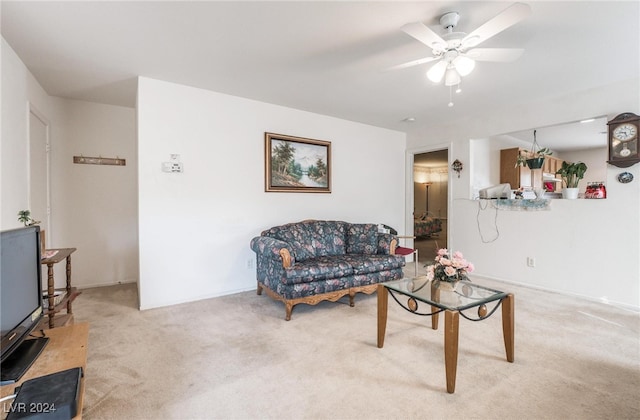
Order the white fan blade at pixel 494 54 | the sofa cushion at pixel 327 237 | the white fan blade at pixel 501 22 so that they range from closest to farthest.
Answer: the white fan blade at pixel 501 22 < the white fan blade at pixel 494 54 < the sofa cushion at pixel 327 237

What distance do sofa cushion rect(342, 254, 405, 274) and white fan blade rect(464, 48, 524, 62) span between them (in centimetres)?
217

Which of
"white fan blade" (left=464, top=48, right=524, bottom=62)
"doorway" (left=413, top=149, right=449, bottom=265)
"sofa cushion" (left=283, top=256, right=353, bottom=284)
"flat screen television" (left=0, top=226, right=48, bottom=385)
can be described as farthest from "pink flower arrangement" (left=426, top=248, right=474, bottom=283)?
"doorway" (left=413, top=149, right=449, bottom=265)

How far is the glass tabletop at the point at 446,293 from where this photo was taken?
6.36 ft

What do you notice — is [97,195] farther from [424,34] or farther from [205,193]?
[424,34]

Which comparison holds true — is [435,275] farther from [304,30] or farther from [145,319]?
[145,319]

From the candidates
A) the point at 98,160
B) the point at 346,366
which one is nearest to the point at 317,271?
the point at 346,366

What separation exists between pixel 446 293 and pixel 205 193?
9.10 ft

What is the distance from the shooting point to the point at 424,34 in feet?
6.14

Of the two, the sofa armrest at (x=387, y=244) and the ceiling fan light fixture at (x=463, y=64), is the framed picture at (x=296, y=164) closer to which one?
the sofa armrest at (x=387, y=244)

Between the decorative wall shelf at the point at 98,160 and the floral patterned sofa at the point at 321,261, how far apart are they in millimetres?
2266

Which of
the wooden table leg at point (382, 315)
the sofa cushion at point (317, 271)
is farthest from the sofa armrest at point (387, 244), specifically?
the wooden table leg at point (382, 315)

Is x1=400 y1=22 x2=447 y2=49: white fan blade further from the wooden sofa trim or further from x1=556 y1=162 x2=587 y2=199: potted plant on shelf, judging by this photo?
x1=556 y1=162 x2=587 y2=199: potted plant on shelf

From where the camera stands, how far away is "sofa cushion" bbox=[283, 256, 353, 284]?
2896mm

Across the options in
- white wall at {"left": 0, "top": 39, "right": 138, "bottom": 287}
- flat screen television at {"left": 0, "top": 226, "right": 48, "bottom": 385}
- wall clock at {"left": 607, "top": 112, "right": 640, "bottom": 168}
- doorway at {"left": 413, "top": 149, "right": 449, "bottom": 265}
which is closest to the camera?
flat screen television at {"left": 0, "top": 226, "right": 48, "bottom": 385}
